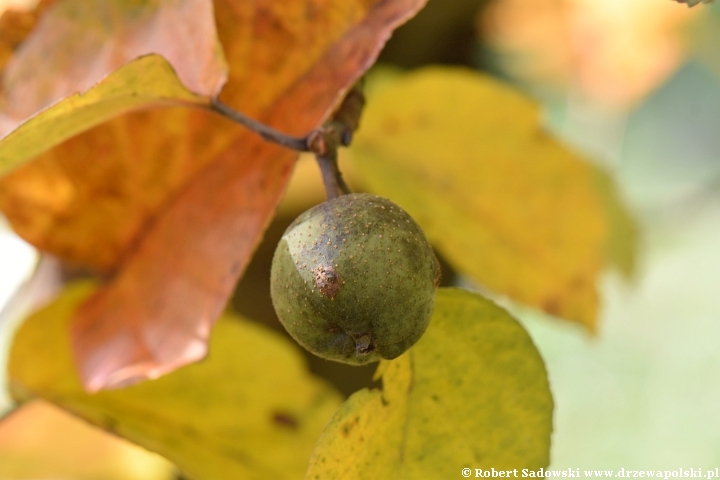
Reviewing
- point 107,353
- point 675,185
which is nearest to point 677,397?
point 675,185

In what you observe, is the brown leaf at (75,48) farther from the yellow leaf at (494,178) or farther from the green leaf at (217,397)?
the yellow leaf at (494,178)

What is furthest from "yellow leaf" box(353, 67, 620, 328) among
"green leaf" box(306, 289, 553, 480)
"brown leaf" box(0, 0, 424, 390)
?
"green leaf" box(306, 289, 553, 480)

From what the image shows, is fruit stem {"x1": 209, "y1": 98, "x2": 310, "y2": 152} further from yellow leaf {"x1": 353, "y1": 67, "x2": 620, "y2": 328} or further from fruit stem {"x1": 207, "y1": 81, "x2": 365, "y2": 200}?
yellow leaf {"x1": 353, "y1": 67, "x2": 620, "y2": 328}

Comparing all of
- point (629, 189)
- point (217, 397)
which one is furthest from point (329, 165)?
point (629, 189)

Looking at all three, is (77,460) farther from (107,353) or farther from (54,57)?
(54,57)

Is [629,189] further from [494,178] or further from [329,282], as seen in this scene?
[329,282]

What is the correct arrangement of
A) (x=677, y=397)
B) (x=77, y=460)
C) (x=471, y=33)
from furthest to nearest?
1. (x=677, y=397)
2. (x=471, y=33)
3. (x=77, y=460)
